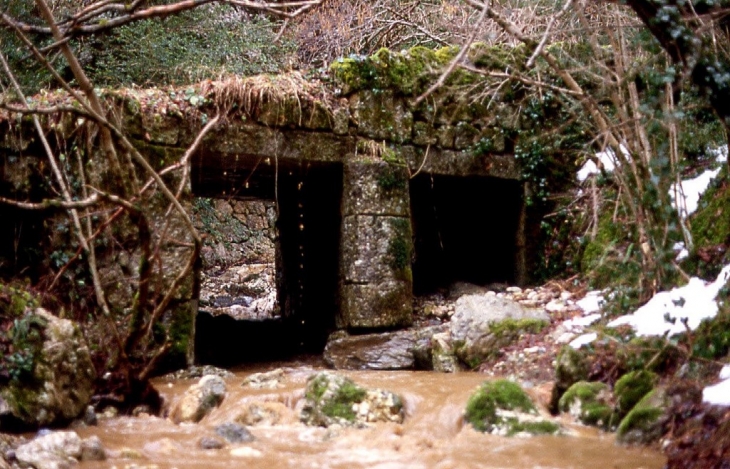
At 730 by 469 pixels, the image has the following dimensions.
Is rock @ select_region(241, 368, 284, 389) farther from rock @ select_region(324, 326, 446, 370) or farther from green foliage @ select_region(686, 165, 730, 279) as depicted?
green foliage @ select_region(686, 165, 730, 279)

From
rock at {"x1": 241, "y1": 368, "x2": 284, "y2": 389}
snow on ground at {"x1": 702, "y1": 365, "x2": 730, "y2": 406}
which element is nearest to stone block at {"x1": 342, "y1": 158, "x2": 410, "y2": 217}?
rock at {"x1": 241, "y1": 368, "x2": 284, "y2": 389}

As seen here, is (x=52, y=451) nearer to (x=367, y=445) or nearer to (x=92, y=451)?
(x=92, y=451)

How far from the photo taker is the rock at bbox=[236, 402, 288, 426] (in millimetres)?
4301

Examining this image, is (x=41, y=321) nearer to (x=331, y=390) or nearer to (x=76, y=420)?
(x=76, y=420)

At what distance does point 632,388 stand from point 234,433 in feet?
7.03

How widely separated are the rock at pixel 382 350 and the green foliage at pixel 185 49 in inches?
184

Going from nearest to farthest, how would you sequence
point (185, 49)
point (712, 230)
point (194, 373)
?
point (712, 230)
point (194, 373)
point (185, 49)

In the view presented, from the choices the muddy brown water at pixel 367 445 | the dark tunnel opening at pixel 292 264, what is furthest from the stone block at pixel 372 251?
the muddy brown water at pixel 367 445

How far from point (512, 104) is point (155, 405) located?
184 inches

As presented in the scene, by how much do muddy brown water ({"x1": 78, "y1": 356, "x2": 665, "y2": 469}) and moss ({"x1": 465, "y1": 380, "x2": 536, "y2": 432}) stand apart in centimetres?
7

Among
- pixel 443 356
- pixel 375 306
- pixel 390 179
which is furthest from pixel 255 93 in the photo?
pixel 443 356

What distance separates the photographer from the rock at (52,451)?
3.21m

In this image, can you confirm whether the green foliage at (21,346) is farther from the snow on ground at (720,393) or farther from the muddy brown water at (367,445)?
the snow on ground at (720,393)

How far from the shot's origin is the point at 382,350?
20.5 ft
